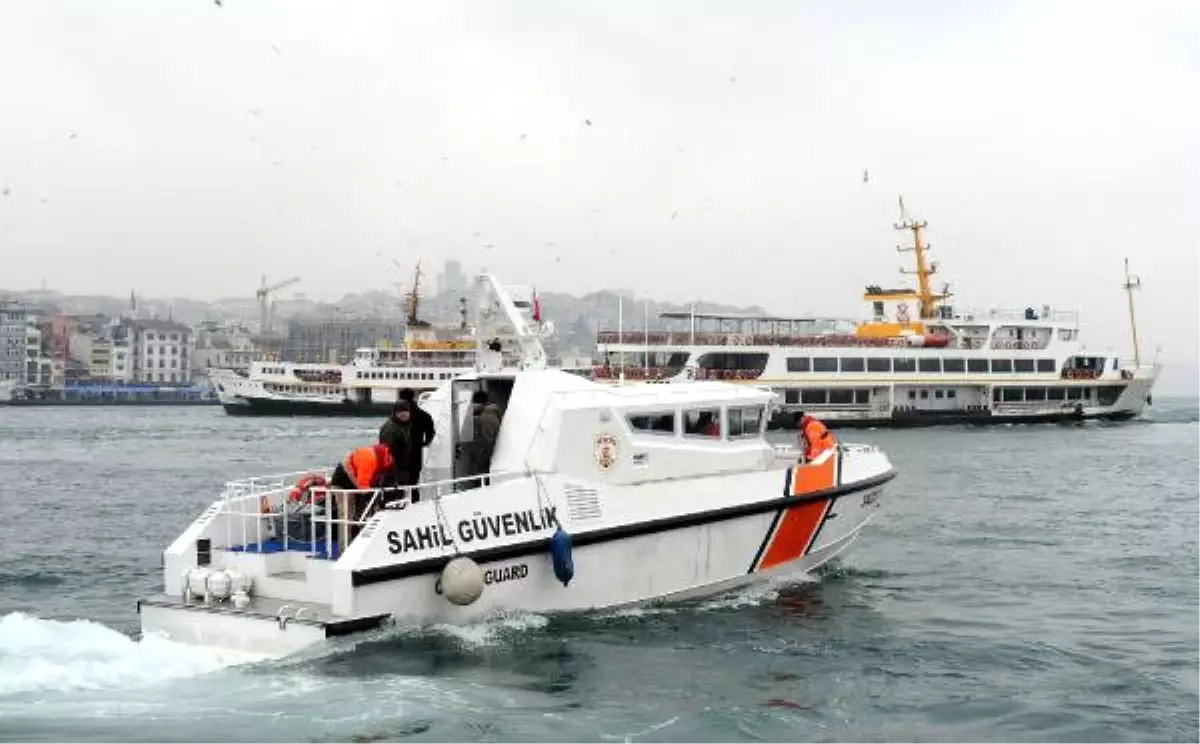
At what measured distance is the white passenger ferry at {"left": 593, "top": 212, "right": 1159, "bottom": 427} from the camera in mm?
57344

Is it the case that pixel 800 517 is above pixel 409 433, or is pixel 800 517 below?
below

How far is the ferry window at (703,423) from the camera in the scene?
1292 centimetres

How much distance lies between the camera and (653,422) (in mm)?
12570

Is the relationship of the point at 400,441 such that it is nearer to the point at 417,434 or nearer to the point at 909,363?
the point at 417,434

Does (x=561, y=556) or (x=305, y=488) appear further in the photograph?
(x=305, y=488)

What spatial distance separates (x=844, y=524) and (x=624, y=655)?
487cm

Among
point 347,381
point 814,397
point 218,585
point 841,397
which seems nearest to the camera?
point 218,585

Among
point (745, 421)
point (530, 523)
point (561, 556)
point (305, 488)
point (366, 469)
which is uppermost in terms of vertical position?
point (745, 421)

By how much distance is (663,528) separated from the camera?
39.2 ft

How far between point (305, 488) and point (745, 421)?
4852 mm

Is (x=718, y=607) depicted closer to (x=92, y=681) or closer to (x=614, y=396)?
(x=614, y=396)

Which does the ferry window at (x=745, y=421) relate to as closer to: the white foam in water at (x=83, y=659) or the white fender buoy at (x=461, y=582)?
the white fender buoy at (x=461, y=582)

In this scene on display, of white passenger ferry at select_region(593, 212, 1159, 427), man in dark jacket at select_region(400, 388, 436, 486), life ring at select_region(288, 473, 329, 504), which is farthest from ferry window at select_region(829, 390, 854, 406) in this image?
man in dark jacket at select_region(400, 388, 436, 486)

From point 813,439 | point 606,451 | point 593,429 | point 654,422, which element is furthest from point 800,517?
point 593,429
